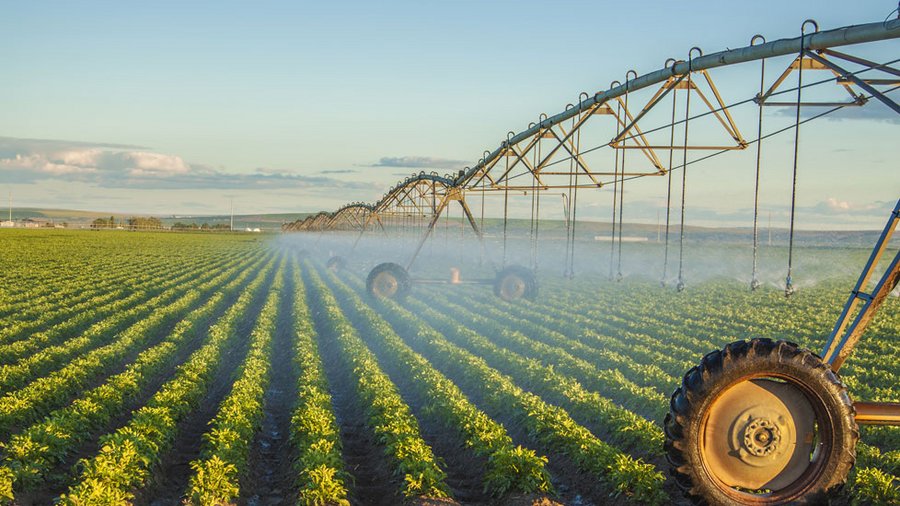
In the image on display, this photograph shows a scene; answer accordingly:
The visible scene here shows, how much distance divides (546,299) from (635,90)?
17.7 meters

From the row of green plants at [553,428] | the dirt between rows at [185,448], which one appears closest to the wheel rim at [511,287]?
the row of green plants at [553,428]

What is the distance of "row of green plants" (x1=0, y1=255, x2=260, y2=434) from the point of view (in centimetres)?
1123

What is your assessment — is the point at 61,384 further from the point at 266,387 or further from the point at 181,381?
the point at 266,387

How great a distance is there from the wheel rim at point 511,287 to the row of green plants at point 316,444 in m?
11.8

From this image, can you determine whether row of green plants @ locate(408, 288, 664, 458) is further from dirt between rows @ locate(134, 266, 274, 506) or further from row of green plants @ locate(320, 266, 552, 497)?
dirt between rows @ locate(134, 266, 274, 506)

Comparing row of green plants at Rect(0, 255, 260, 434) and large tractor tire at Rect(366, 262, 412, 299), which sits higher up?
large tractor tire at Rect(366, 262, 412, 299)

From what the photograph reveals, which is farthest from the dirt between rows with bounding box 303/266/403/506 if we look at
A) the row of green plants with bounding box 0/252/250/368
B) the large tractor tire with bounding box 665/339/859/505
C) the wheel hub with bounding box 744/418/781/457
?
the row of green plants with bounding box 0/252/250/368

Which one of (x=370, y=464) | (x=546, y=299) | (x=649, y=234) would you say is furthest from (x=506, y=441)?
(x=649, y=234)

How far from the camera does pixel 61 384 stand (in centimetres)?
1295

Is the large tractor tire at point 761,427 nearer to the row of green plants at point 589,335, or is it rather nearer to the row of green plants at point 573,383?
the row of green plants at point 573,383

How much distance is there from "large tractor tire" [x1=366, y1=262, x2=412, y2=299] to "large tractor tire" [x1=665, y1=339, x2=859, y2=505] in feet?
69.3

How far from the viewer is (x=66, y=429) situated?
10.0 meters

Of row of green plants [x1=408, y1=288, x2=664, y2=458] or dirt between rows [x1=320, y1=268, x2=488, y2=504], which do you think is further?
row of green plants [x1=408, y1=288, x2=664, y2=458]

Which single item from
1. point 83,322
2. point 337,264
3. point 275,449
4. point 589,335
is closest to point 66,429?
point 275,449
